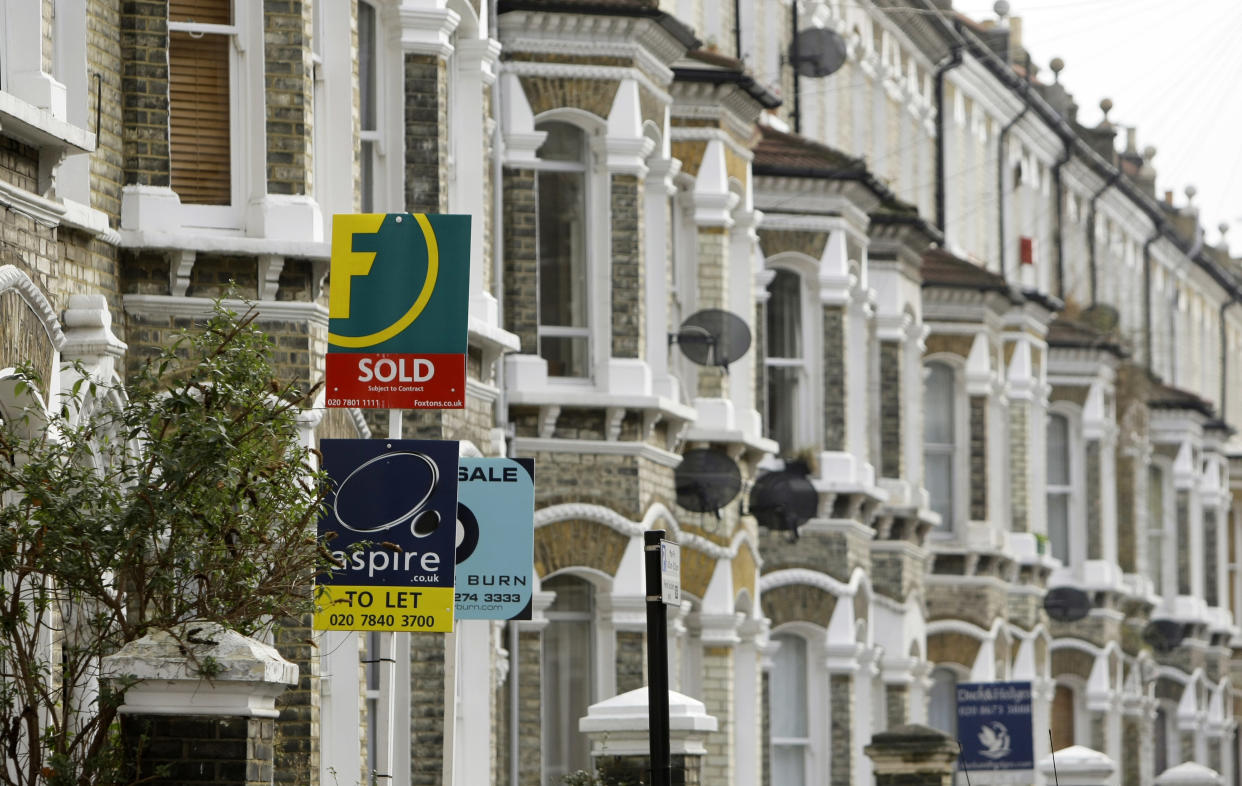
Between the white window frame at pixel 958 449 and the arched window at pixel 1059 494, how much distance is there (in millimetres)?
6513

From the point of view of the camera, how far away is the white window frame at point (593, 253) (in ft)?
76.0

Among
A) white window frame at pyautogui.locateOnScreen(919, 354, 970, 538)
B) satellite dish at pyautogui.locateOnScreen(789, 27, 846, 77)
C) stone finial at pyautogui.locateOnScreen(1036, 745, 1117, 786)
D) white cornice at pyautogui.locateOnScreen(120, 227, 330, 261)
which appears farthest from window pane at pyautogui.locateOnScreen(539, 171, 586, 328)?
white window frame at pyautogui.locateOnScreen(919, 354, 970, 538)

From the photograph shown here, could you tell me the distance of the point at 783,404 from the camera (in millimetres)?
30688

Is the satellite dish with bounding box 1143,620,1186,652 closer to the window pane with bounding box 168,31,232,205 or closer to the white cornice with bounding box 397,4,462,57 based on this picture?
the white cornice with bounding box 397,4,462,57

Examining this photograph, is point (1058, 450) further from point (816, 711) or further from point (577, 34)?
point (577, 34)

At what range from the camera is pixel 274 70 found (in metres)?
16.2

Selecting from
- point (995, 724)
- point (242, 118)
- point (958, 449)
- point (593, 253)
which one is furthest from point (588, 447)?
point (958, 449)

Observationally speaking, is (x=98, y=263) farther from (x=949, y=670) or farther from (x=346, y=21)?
(x=949, y=670)

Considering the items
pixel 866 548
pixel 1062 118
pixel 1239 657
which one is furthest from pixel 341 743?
pixel 1239 657

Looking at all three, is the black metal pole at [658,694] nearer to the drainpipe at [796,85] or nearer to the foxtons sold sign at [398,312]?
the foxtons sold sign at [398,312]

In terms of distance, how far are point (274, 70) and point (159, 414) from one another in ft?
14.4

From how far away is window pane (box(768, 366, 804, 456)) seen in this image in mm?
30531

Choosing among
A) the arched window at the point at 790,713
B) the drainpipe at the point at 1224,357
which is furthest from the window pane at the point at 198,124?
the drainpipe at the point at 1224,357

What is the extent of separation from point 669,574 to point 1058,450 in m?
32.6
